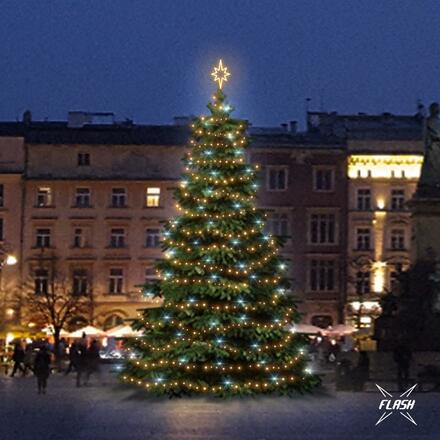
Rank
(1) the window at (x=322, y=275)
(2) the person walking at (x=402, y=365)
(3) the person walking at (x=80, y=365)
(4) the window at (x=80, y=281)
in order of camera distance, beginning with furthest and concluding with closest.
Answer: (1) the window at (x=322, y=275), (4) the window at (x=80, y=281), (3) the person walking at (x=80, y=365), (2) the person walking at (x=402, y=365)

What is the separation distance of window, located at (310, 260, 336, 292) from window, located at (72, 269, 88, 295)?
39.0ft

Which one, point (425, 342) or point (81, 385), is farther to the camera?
point (81, 385)

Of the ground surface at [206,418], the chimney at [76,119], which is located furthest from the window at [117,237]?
the ground surface at [206,418]

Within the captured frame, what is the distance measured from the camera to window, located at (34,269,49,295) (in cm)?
7462

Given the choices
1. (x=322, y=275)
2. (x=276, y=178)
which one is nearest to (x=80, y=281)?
(x=276, y=178)

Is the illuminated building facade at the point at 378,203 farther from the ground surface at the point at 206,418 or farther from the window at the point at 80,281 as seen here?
the ground surface at the point at 206,418

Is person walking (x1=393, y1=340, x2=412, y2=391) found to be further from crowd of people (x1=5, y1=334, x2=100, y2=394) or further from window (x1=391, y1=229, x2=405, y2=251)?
window (x1=391, y1=229, x2=405, y2=251)

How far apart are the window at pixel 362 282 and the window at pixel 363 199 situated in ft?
11.6

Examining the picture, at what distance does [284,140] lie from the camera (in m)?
77.2

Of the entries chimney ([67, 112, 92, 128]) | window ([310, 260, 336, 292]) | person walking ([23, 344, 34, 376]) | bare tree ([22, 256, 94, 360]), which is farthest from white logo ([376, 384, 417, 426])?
chimney ([67, 112, 92, 128])

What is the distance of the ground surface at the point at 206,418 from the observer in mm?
19969

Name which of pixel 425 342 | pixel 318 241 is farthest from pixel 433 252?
pixel 318 241

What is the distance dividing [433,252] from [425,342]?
9.18 feet

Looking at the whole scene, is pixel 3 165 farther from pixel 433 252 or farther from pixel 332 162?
pixel 433 252
